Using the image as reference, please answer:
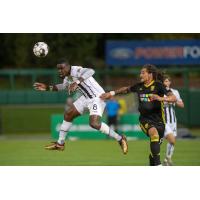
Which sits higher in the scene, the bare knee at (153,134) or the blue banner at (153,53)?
the blue banner at (153,53)

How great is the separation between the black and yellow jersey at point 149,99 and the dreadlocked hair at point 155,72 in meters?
0.17

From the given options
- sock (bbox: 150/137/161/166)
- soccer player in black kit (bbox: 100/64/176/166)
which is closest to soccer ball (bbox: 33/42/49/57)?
soccer player in black kit (bbox: 100/64/176/166)

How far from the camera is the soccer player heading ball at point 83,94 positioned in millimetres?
18516

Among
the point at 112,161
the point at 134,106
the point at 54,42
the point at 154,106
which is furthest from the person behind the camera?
the point at 54,42

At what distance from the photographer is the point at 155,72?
685 inches

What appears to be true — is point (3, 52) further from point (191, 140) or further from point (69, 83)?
point (69, 83)

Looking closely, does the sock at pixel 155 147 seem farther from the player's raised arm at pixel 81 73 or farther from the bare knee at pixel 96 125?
the player's raised arm at pixel 81 73

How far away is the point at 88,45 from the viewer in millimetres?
59469

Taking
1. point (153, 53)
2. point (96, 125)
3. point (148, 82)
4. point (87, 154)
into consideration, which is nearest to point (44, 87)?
point (96, 125)

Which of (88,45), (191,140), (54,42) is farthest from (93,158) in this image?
(88,45)

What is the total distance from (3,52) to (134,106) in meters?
21.3

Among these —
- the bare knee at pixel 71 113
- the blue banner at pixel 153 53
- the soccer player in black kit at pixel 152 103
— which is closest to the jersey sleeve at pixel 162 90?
the soccer player in black kit at pixel 152 103

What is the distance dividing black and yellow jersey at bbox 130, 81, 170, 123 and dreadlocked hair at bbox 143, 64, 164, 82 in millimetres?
171

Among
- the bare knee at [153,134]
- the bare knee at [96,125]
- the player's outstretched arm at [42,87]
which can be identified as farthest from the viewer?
the bare knee at [96,125]
